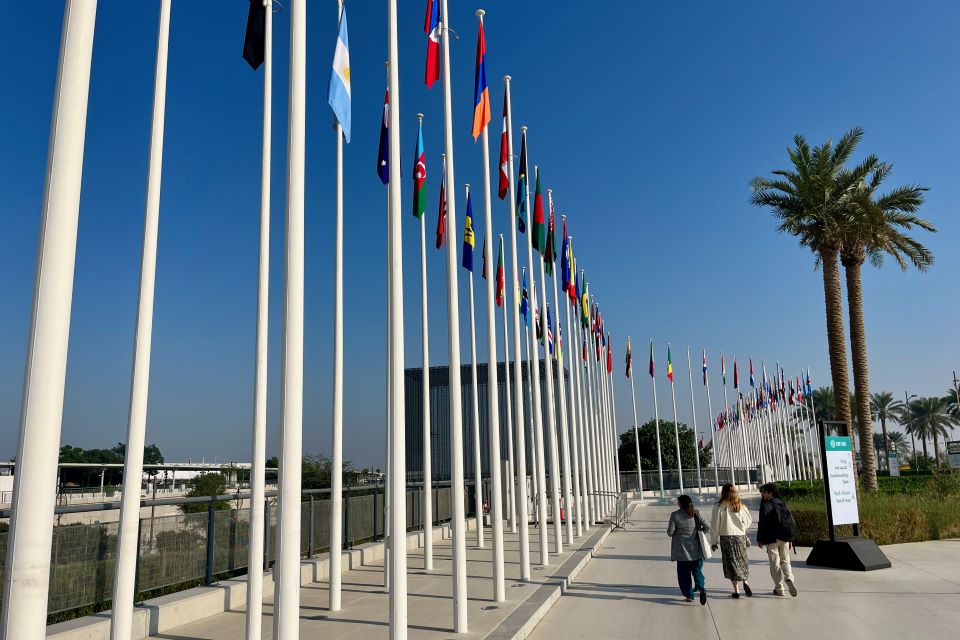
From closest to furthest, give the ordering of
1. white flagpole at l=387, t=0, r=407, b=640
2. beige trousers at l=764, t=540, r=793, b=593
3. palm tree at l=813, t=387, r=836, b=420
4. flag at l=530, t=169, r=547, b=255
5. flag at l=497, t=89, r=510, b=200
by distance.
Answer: white flagpole at l=387, t=0, r=407, b=640, beige trousers at l=764, t=540, r=793, b=593, flag at l=497, t=89, r=510, b=200, flag at l=530, t=169, r=547, b=255, palm tree at l=813, t=387, r=836, b=420

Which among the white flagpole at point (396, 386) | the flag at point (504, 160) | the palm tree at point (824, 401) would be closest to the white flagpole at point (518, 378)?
the flag at point (504, 160)

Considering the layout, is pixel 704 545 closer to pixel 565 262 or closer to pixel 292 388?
pixel 292 388

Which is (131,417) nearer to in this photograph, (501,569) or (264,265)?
(264,265)

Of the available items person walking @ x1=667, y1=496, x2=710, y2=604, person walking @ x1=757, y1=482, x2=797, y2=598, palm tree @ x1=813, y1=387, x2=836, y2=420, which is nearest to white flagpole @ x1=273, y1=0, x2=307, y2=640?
person walking @ x1=667, y1=496, x2=710, y2=604

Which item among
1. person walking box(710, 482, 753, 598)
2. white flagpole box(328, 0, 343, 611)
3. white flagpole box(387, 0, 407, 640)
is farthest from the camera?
person walking box(710, 482, 753, 598)

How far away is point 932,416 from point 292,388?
120 meters

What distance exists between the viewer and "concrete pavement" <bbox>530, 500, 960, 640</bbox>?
9.29m

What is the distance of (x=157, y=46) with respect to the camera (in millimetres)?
8508

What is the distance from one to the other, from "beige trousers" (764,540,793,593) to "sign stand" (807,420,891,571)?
119 inches

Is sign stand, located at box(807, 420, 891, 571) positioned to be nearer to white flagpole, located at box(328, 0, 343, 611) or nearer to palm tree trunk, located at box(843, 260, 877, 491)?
white flagpole, located at box(328, 0, 343, 611)

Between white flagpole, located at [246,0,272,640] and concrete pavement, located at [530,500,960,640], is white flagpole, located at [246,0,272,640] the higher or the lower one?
the higher one

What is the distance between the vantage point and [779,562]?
11938 millimetres

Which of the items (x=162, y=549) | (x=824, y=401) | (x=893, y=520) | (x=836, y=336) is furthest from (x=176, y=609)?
(x=824, y=401)

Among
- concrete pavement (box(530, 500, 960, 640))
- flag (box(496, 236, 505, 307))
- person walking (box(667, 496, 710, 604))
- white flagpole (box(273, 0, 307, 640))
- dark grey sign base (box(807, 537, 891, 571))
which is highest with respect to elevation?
flag (box(496, 236, 505, 307))
